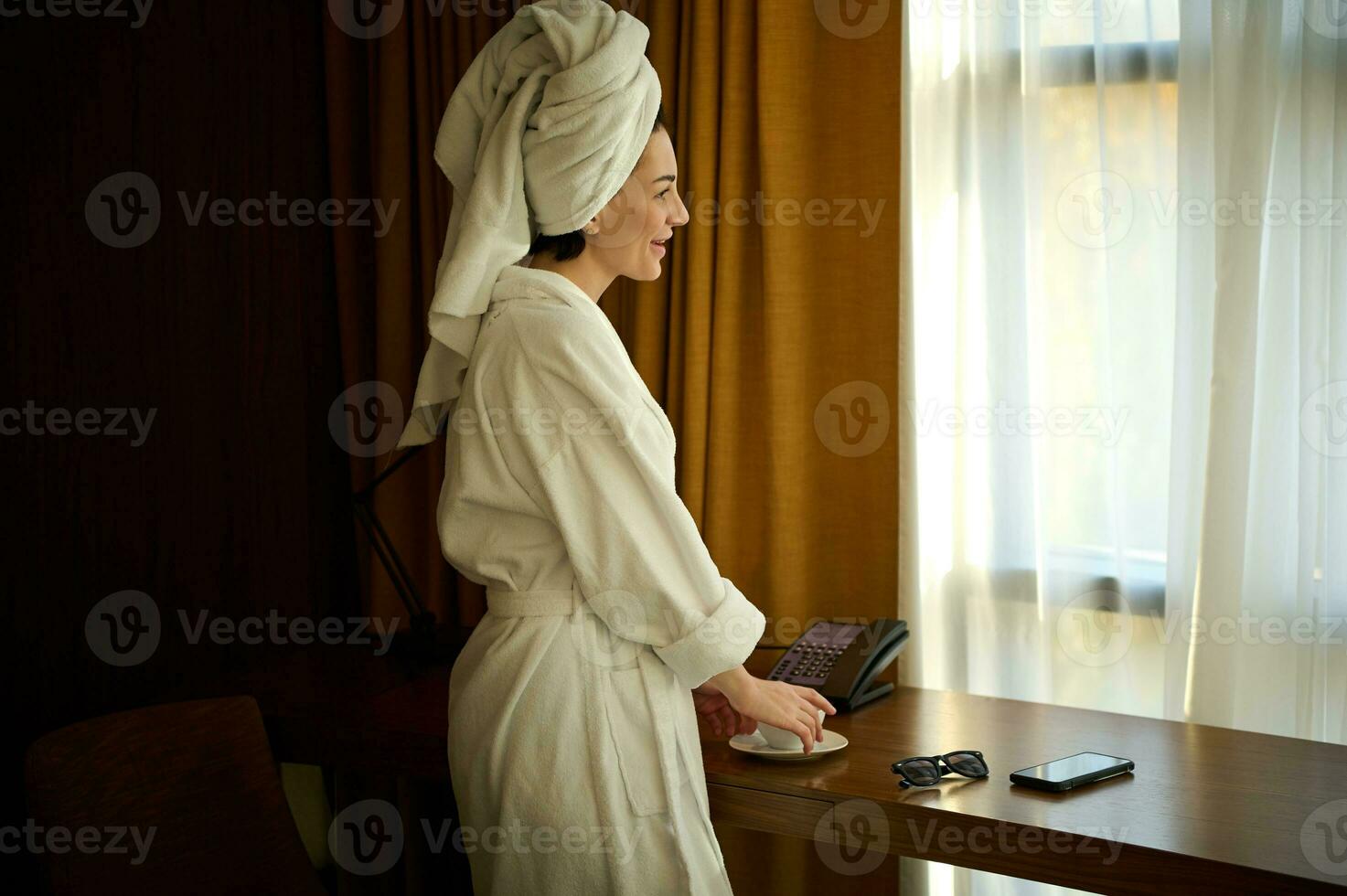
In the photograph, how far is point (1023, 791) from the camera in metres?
1.46

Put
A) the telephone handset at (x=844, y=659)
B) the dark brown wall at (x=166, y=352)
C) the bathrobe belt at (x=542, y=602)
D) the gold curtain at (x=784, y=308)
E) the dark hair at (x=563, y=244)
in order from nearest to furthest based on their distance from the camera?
the bathrobe belt at (x=542, y=602), the dark hair at (x=563, y=244), the telephone handset at (x=844, y=659), the dark brown wall at (x=166, y=352), the gold curtain at (x=784, y=308)

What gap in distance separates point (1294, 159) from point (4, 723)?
245cm

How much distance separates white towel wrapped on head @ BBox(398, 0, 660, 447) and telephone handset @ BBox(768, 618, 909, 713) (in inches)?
32.4

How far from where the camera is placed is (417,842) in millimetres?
2582

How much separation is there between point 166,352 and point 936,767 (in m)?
1.68

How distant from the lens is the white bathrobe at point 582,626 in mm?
1361

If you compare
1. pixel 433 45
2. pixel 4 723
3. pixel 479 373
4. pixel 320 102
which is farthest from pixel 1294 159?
pixel 4 723

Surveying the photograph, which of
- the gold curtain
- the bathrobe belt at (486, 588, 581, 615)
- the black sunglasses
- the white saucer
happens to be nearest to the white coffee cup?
the white saucer

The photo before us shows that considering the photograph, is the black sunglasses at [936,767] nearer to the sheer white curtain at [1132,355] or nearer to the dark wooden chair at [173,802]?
the sheer white curtain at [1132,355]

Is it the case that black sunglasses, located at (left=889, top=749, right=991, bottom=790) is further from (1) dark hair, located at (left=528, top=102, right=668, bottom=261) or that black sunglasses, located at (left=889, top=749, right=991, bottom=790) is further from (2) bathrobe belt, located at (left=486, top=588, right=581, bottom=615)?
(1) dark hair, located at (left=528, top=102, right=668, bottom=261)

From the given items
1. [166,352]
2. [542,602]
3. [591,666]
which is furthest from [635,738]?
[166,352]

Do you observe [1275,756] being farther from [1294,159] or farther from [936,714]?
[1294,159]

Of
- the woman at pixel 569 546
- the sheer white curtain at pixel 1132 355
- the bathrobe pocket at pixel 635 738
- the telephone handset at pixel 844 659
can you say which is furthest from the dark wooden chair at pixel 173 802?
the sheer white curtain at pixel 1132 355

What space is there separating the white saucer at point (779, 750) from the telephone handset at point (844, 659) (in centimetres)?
17
